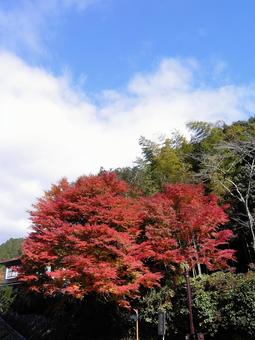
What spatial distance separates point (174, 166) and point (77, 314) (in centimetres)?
1260

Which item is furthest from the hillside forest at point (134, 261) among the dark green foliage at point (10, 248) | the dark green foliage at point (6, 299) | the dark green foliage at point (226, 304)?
the dark green foliage at point (10, 248)

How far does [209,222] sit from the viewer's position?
18.4 m

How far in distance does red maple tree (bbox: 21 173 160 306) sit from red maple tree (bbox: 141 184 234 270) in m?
0.78

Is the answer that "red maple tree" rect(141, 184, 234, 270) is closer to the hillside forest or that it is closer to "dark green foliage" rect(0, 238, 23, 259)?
the hillside forest

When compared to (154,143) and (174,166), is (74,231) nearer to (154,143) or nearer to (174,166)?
(174,166)

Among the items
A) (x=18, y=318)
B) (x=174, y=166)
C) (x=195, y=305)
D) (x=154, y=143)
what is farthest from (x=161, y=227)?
(x=18, y=318)

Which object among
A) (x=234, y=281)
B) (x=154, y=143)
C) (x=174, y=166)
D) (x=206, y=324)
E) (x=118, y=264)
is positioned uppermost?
(x=154, y=143)

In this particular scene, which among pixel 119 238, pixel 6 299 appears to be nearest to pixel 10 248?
pixel 6 299

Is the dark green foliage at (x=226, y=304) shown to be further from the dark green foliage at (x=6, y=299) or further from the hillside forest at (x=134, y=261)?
the dark green foliage at (x=6, y=299)

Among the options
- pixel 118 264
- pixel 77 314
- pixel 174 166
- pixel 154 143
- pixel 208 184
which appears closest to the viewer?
pixel 118 264

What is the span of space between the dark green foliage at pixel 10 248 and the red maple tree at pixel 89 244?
6793 cm

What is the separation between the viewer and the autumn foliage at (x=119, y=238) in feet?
56.4

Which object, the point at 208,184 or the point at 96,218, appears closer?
the point at 96,218

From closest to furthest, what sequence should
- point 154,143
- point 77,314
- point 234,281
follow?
point 234,281, point 77,314, point 154,143
